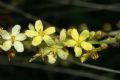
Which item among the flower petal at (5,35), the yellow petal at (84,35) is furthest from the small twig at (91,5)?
the flower petal at (5,35)

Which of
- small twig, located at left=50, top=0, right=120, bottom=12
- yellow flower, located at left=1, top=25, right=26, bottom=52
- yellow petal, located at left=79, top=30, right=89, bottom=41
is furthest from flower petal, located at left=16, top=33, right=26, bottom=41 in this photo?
small twig, located at left=50, top=0, right=120, bottom=12

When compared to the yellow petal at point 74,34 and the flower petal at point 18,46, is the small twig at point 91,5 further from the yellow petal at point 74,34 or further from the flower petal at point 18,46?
the flower petal at point 18,46

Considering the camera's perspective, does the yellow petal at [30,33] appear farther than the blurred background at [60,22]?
No

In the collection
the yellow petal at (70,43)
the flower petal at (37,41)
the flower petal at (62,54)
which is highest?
the flower petal at (37,41)

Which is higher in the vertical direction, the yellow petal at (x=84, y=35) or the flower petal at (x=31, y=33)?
the flower petal at (x=31, y=33)

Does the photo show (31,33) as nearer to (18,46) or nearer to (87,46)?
(18,46)

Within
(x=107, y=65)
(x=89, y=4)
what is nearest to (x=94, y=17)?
(x=89, y=4)

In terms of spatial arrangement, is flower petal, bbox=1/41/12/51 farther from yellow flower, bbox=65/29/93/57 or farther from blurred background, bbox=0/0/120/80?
Answer: blurred background, bbox=0/0/120/80
